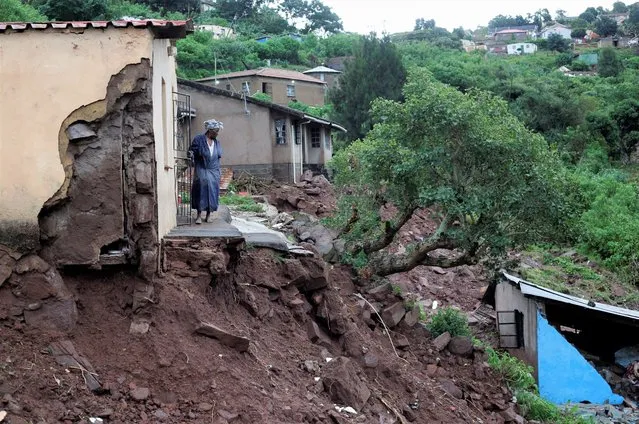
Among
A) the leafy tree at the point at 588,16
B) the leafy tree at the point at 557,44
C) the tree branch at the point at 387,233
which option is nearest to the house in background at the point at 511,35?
the leafy tree at the point at 588,16

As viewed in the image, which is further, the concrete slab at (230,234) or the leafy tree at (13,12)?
the leafy tree at (13,12)

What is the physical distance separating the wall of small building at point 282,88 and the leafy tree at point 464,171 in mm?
24836

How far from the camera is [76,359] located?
762cm

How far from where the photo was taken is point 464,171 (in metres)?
14.5

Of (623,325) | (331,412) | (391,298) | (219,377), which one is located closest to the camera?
(219,377)

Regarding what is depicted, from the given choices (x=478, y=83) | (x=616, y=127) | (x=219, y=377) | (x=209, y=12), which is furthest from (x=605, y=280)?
(x=209, y=12)

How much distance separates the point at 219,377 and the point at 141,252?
5.14 ft

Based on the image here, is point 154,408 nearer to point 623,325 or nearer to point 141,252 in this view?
point 141,252

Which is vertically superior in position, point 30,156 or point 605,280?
point 30,156

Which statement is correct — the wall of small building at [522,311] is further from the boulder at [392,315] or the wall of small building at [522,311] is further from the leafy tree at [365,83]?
the leafy tree at [365,83]

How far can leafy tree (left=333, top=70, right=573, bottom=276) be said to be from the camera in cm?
1370

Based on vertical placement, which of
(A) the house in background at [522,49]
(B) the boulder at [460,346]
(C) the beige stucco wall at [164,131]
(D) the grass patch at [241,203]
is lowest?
(B) the boulder at [460,346]

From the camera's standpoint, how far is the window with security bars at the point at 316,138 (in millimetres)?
32375

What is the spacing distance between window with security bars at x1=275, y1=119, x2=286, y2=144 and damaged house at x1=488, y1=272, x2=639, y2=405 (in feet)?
36.5
